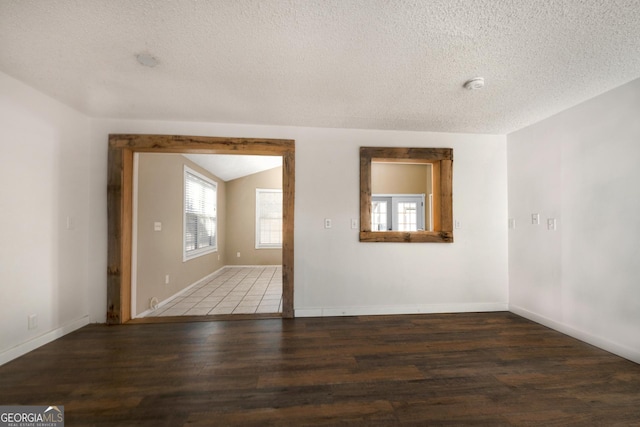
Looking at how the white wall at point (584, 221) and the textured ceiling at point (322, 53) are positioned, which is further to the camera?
the white wall at point (584, 221)

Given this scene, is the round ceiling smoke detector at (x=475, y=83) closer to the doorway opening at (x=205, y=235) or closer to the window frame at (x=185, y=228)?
the doorway opening at (x=205, y=235)

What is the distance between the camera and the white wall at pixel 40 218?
2061mm

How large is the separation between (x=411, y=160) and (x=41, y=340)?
429 cm

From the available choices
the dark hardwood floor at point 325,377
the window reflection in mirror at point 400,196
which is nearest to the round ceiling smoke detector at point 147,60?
the dark hardwood floor at point 325,377

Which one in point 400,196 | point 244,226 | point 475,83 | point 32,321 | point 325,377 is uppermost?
point 475,83

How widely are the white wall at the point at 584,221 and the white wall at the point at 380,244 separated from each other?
279 millimetres

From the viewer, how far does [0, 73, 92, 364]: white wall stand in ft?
6.76

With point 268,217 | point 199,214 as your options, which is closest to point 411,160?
point 199,214

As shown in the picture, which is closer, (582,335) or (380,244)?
(582,335)

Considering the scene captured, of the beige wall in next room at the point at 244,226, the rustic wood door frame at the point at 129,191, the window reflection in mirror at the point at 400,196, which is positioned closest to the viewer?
the rustic wood door frame at the point at 129,191

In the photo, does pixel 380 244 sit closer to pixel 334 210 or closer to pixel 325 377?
pixel 334 210

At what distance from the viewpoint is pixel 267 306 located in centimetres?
364

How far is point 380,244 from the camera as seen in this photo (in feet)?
10.5

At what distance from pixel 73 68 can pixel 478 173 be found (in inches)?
167
